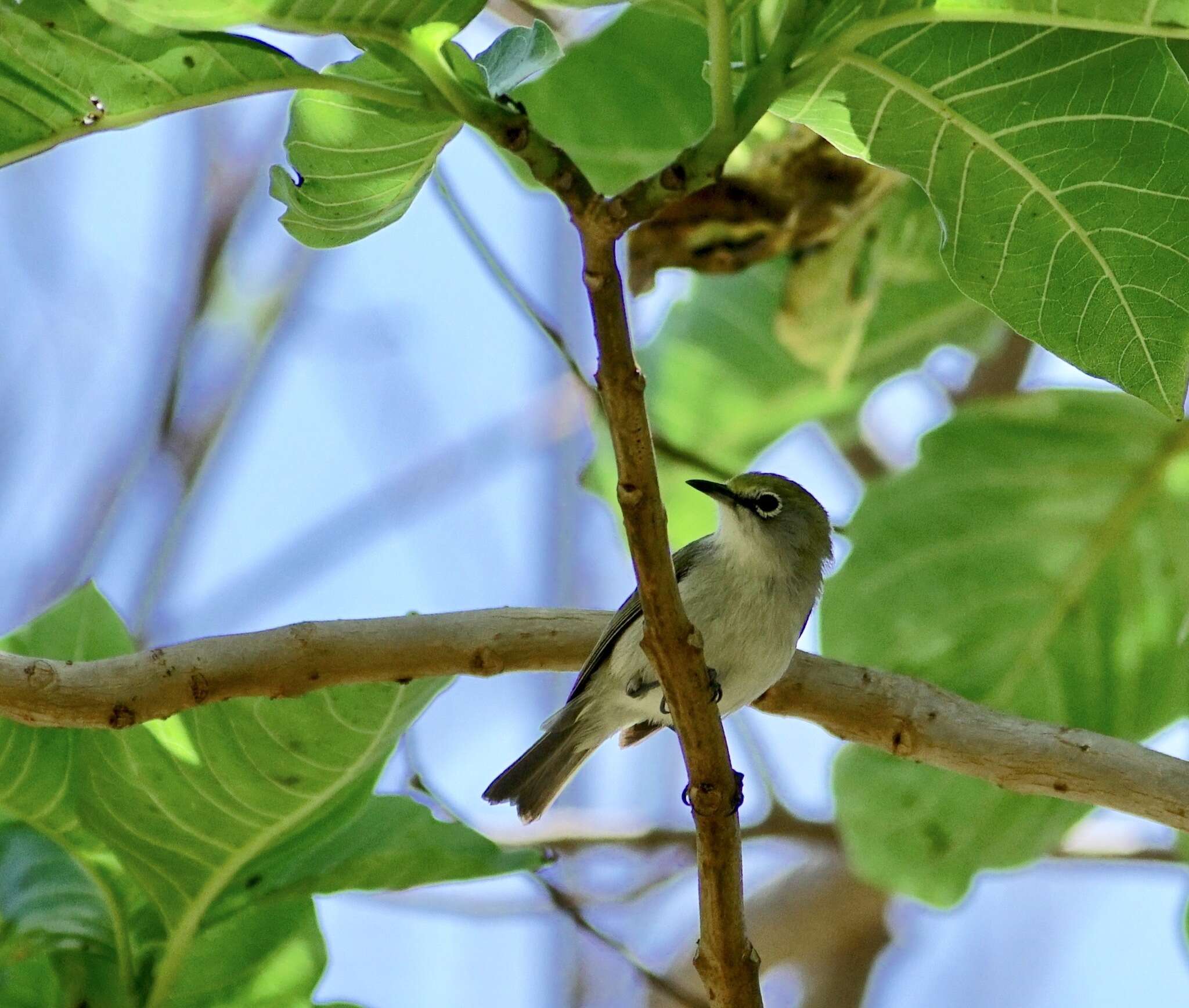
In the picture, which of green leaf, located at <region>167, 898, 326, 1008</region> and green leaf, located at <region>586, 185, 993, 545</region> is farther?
green leaf, located at <region>586, 185, 993, 545</region>

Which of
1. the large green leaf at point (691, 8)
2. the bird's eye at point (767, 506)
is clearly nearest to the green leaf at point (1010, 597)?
the bird's eye at point (767, 506)

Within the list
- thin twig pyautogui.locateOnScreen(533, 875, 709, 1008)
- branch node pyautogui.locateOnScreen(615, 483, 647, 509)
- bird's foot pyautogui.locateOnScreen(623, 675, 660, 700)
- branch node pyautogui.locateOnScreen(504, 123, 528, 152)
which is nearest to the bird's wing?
bird's foot pyautogui.locateOnScreen(623, 675, 660, 700)

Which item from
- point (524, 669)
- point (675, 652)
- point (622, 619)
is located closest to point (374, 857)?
point (524, 669)

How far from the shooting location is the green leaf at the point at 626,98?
138 inches

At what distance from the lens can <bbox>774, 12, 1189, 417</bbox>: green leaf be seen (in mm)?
2029

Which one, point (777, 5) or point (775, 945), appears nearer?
point (777, 5)

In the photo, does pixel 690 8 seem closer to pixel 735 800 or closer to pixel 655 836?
pixel 735 800

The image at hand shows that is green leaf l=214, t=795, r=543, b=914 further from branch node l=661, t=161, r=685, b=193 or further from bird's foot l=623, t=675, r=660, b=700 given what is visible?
branch node l=661, t=161, r=685, b=193

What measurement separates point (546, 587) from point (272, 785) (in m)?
4.10

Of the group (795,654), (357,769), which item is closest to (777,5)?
(795,654)

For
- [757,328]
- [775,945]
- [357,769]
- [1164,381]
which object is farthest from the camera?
[775,945]

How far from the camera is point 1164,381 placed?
2.12 m

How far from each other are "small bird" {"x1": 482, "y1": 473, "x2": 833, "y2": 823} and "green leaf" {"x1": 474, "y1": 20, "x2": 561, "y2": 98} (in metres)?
1.79

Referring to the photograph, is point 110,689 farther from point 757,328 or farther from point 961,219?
point 757,328
